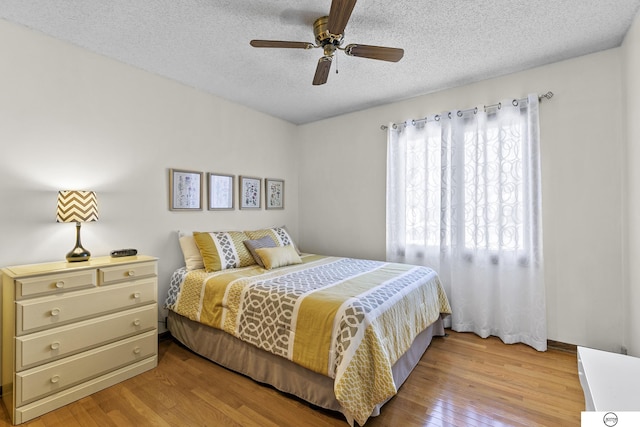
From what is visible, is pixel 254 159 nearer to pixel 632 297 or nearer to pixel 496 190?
pixel 496 190

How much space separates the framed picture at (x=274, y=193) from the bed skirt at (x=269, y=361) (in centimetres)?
180

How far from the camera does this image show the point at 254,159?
378 cm

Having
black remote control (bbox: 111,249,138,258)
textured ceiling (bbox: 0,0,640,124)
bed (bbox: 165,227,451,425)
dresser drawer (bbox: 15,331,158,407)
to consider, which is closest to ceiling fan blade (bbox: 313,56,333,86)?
textured ceiling (bbox: 0,0,640,124)

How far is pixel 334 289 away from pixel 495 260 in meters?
1.76

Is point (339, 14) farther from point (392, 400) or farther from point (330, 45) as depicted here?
point (392, 400)

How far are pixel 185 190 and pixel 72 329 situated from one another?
4.99 feet

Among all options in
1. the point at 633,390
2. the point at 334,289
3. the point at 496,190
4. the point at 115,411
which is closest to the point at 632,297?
the point at 496,190

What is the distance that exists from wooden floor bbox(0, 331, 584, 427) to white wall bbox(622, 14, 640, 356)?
561 mm

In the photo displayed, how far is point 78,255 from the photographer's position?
2146 mm

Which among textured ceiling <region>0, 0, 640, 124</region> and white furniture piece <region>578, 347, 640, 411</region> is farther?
textured ceiling <region>0, 0, 640, 124</region>

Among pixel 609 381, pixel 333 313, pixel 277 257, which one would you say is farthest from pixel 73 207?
pixel 609 381

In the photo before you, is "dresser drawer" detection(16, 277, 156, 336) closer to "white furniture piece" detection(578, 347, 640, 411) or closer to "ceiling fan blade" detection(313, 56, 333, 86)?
"ceiling fan blade" detection(313, 56, 333, 86)

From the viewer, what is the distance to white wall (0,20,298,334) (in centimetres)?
205

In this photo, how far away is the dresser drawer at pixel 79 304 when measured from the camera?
175 centimetres
